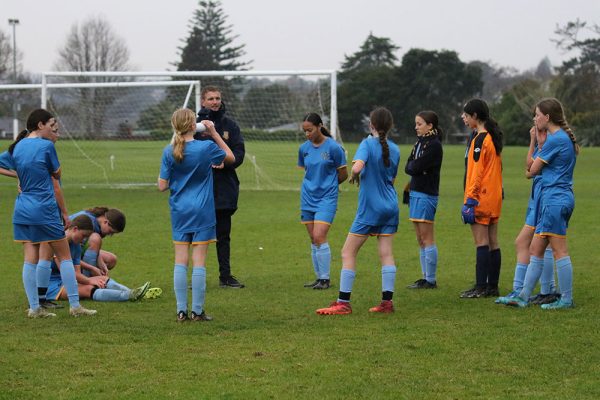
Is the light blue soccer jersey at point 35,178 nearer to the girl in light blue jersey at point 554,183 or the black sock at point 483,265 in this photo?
the black sock at point 483,265

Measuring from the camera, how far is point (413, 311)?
9016mm

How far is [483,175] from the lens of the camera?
31.4 feet

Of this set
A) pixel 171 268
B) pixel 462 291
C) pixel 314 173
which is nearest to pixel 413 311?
pixel 462 291

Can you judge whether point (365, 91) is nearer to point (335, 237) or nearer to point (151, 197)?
point (151, 197)

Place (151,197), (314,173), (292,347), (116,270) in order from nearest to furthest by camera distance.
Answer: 1. (292,347)
2. (314,173)
3. (116,270)
4. (151,197)

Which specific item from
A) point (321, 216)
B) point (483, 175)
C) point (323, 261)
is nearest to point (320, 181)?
point (321, 216)

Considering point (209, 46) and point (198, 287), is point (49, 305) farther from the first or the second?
point (209, 46)

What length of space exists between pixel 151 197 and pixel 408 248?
12.3 meters

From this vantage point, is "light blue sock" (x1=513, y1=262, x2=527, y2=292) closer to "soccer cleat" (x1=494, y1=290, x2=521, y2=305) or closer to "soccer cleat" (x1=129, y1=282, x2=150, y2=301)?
"soccer cleat" (x1=494, y1=290, x2=521, y2=305)

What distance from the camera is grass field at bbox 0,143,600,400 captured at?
6.18 meters

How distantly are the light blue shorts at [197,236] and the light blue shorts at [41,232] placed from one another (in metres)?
1.10

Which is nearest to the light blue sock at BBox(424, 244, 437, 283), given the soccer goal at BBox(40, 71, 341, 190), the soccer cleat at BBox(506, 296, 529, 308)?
the soccer cleat at BBox(506, 296, 529, 308)

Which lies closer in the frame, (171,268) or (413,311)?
(413,311)

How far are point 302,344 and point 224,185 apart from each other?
3.94 metres
